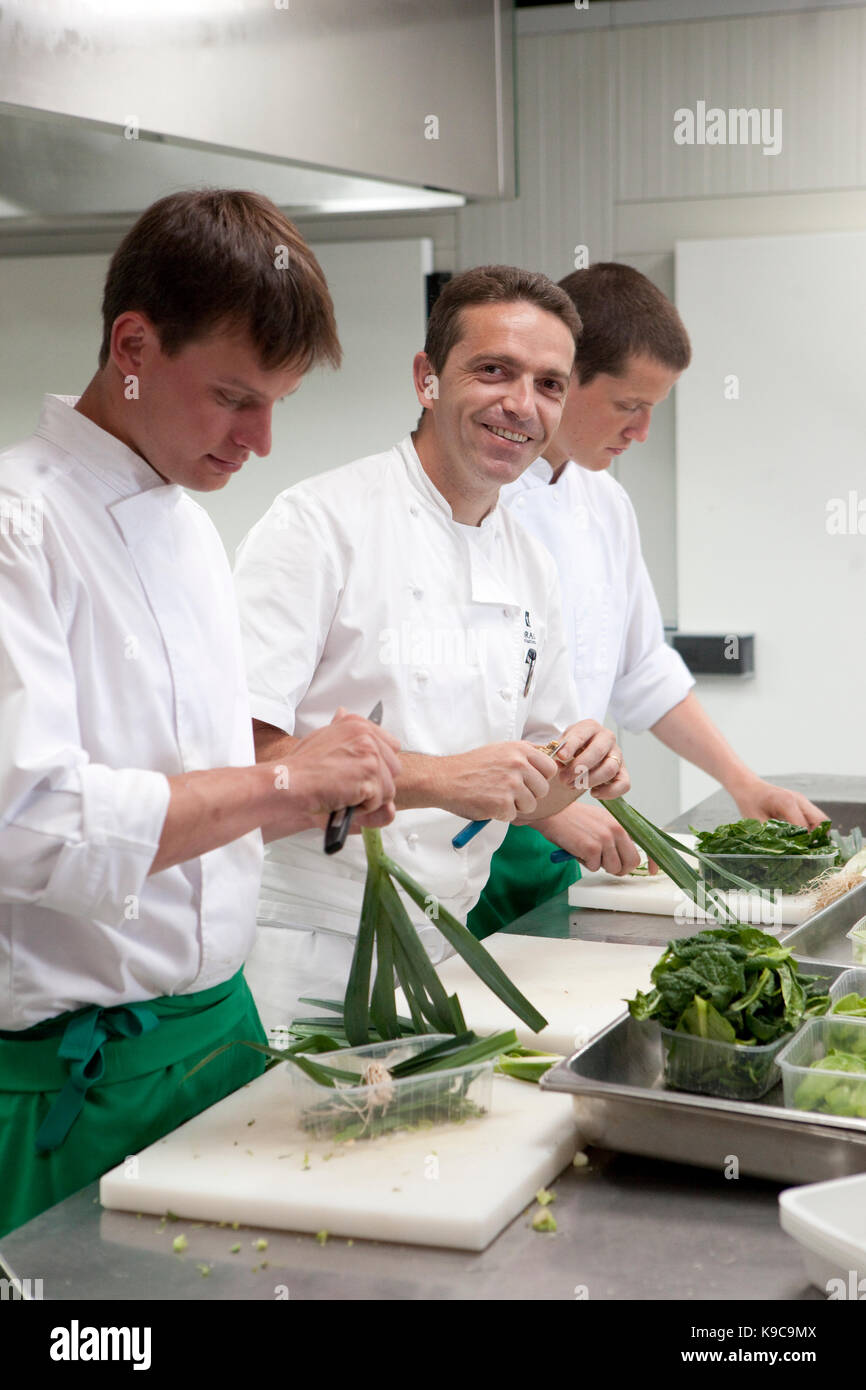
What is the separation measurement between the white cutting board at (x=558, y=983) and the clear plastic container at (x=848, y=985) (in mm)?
252

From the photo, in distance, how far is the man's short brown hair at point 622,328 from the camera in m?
2.43

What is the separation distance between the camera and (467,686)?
6.47 ft

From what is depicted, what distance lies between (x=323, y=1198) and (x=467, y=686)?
990 millimetres

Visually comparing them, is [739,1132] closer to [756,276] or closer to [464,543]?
[464,543]

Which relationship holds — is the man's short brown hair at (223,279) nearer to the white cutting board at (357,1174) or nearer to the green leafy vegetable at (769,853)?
the white cutting board at (357,1174)

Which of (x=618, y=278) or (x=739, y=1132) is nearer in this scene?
(x=739, y=1132)

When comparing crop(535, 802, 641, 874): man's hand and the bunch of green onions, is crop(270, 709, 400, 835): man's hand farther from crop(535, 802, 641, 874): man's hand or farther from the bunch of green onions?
crop(535, 802, 641, 874): man's hand

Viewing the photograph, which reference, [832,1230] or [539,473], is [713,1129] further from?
[539,473]

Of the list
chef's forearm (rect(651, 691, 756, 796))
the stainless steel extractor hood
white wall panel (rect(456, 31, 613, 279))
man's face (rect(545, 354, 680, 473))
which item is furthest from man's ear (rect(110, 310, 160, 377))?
white wall panel (rect(456, 31, 613, 279))

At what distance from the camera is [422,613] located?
76.6 inches

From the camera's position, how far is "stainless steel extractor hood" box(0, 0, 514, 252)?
4.99ft

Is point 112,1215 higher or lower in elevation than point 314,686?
lower

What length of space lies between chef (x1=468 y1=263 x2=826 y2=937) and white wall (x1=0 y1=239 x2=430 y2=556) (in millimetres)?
1107
